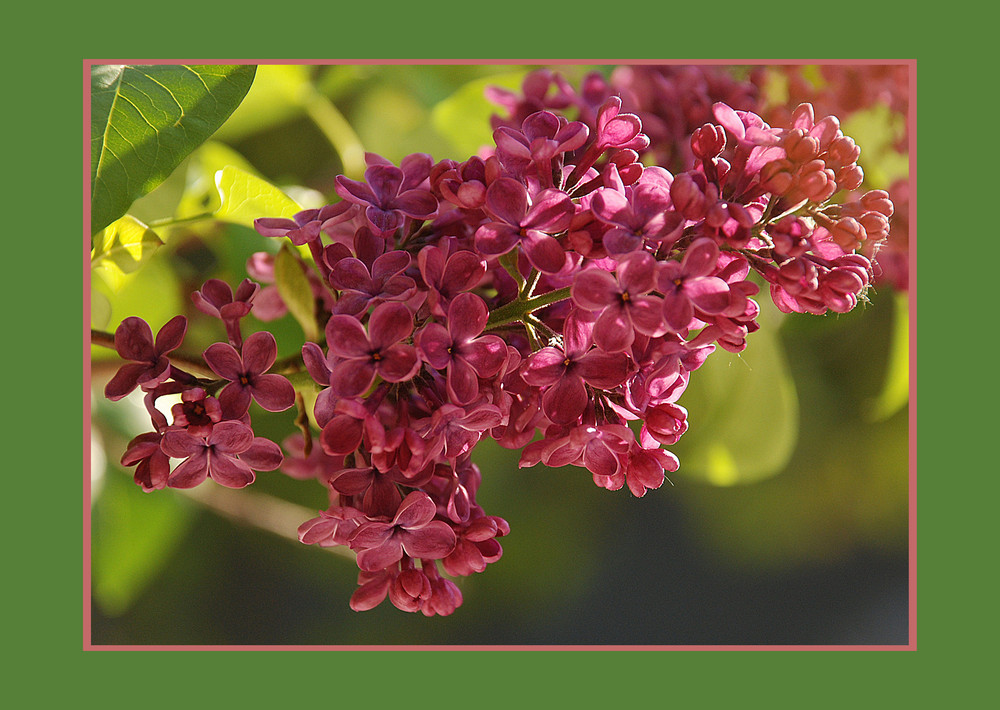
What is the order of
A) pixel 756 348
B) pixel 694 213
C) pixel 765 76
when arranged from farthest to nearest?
pixel 756 348, pixel 765 76, pixel 694 213

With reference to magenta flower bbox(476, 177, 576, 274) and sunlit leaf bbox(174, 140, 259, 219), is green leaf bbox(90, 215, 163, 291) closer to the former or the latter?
sunlit leaf bbox(174, 140, 259, 219)

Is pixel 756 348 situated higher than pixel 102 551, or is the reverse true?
pixel 756 348

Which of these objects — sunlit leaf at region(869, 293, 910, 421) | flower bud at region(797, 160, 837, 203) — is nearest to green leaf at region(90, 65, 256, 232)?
flower bud at region(797, 160, 837, 203)

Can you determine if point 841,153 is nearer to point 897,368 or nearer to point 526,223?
point 526,223

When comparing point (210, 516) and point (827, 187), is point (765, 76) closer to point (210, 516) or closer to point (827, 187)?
point (827, 187)
